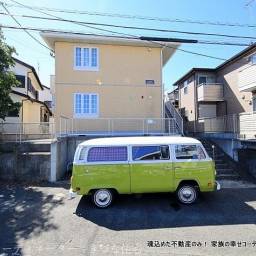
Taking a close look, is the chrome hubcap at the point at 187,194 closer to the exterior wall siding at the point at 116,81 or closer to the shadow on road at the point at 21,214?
the shadow on road at the point at 21,214

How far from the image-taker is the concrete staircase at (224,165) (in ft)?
39.3

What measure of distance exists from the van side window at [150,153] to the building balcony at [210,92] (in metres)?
14.2

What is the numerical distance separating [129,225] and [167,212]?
142cm

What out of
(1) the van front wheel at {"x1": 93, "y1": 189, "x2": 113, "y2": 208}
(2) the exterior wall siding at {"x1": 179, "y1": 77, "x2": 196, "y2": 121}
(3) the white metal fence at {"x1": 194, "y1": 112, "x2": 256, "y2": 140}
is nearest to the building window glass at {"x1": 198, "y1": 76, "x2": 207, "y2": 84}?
(2) the exterior wall siding at {"x1": 179, "y1": 77, "x2": 196, "y2": 121}

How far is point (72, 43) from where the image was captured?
51.4ft

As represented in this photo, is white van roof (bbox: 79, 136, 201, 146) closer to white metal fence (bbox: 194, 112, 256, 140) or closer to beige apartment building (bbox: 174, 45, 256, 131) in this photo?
white metal fence (bbox: 194, 112, 256, 140)

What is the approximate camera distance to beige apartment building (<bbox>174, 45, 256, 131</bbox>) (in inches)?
727

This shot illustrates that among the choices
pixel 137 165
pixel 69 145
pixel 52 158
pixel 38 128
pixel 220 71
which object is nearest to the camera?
pixel 137 165

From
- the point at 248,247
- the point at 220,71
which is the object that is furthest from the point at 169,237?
the point at 220,71

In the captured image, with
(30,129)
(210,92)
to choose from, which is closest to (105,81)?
(30,129)

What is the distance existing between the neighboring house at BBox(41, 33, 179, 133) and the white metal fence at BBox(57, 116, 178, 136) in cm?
6

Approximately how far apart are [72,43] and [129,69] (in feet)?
11.7

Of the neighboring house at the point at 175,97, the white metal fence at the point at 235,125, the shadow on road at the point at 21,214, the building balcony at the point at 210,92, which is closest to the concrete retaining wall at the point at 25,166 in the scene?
the shadow on road at the point at 21,214

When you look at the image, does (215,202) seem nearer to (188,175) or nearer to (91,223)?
(188,175)
